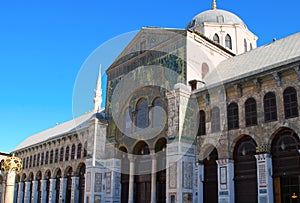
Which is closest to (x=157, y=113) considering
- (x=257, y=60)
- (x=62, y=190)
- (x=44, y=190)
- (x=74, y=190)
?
(x=257, y=60)

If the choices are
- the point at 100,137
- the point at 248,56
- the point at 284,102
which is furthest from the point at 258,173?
the point at 100,137

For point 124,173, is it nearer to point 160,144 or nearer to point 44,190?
point 160,144

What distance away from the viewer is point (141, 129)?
2658cm

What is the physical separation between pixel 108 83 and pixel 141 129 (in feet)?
22.5

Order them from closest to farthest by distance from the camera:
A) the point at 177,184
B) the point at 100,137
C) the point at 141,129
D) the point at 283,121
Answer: the point at 283,121, the point at 177,184, the point at 141,129, the point at 100,137

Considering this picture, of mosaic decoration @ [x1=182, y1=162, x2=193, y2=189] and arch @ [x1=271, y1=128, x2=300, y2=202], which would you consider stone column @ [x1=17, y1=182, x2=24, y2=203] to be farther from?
arch @ [x1=271, y1=128, x2=300, y2=202]

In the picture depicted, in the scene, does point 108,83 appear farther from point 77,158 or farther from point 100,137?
point 77,158

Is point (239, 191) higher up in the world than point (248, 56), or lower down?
lower down

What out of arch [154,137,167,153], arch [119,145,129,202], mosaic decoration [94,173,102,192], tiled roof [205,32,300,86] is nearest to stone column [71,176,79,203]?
mosaic decoration [94,173,102,192]

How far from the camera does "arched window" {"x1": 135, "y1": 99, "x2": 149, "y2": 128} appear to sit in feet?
86.6

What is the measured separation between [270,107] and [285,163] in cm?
298

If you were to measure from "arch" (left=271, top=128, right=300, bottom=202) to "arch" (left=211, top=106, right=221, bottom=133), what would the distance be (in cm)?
362

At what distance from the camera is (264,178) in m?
18.5

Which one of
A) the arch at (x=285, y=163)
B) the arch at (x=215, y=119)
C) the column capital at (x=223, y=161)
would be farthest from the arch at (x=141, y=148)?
the arch at (x=285, y=163)
